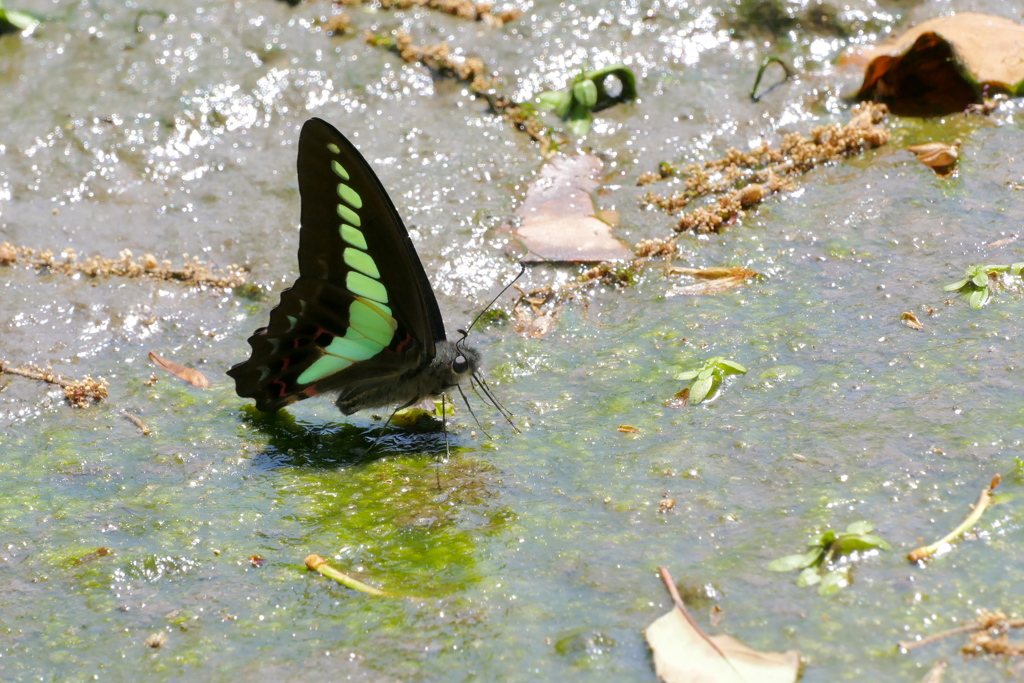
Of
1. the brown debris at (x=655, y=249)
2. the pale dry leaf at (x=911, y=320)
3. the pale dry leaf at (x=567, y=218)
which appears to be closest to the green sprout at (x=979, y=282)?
the pale dry leaf at (x=911, y=320)

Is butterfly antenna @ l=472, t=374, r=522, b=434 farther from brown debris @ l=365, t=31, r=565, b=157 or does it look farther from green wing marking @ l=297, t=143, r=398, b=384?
brown debris @ l=365, t=31, r=565, b=157

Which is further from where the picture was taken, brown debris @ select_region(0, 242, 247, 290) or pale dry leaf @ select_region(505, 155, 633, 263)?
brown debris @ select_region(0, 242, 247, 290)

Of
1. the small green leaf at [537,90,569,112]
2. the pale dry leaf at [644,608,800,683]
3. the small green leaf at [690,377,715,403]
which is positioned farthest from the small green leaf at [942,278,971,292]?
the small green leaf at [537,90,569,112]

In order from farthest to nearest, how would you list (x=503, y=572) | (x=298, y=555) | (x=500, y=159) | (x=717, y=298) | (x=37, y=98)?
(x=37, y=98) → (x=500, y=159) → (x=717, y=298) → (x=298, y=555) → (x=503, y=572)

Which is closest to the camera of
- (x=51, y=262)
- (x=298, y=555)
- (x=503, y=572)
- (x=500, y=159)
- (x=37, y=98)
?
(x=503, y=572)

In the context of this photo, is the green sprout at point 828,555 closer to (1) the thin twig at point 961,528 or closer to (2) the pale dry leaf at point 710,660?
(1) the thin twig at point 961,528

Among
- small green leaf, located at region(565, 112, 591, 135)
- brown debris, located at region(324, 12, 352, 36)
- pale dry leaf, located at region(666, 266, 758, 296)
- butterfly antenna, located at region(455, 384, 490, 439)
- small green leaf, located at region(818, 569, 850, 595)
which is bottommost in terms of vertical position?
butterfly antenna, located at region(455, 384, 490, 439)

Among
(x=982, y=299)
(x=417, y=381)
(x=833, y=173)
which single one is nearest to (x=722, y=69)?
(x=833, y=173)

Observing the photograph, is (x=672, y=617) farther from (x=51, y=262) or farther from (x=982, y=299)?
(x=51, y=262)
